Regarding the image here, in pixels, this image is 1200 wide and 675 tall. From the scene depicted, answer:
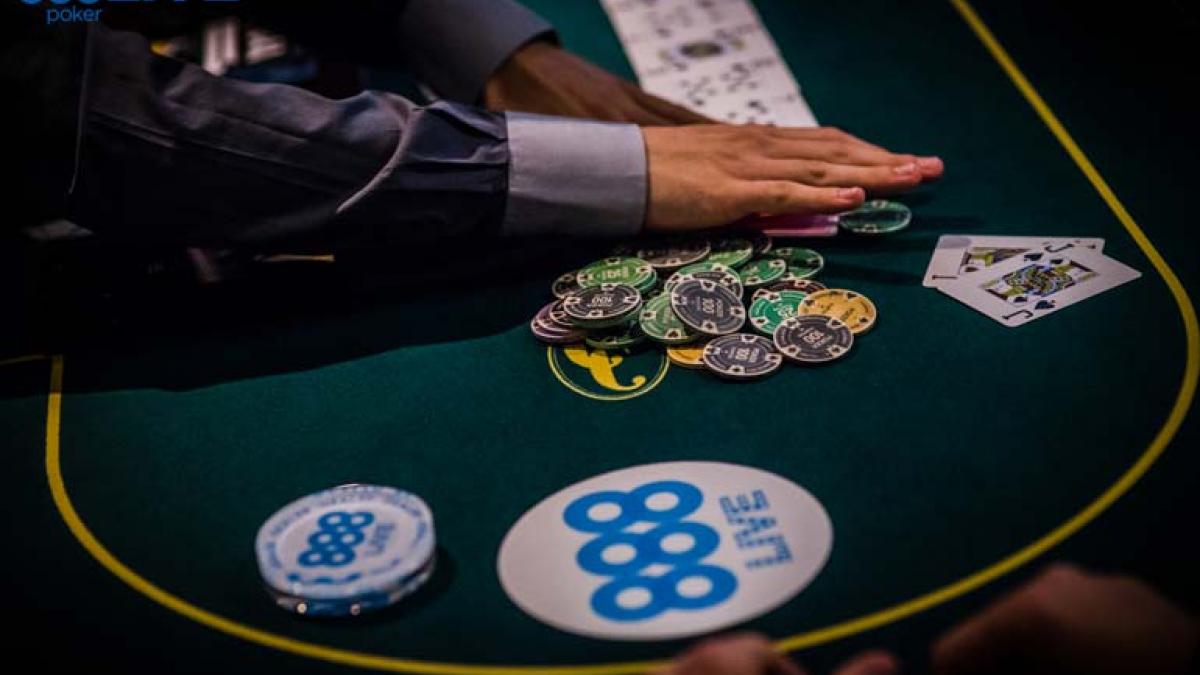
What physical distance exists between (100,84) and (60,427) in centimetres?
60

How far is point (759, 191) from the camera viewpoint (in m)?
2.57

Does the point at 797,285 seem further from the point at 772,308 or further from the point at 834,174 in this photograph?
the point at 834,174

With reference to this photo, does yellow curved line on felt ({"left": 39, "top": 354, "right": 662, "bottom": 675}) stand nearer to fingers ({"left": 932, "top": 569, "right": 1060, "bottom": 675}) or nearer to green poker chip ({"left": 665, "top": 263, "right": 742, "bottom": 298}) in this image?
fingers ({"left": 932, "top": 569, "right": 1060, "bottom": 675})

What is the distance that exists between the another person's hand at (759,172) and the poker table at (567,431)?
116 millimetres

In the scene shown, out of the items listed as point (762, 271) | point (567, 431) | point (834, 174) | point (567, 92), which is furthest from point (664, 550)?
point (567, 92)

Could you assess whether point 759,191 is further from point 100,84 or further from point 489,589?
point 100,84

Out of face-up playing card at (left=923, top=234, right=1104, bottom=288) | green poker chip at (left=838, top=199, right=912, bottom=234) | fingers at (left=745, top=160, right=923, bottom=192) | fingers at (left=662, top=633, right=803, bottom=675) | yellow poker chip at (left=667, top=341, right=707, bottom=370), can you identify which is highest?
fingers at (left=745, top=160, right=923, bottom=192)

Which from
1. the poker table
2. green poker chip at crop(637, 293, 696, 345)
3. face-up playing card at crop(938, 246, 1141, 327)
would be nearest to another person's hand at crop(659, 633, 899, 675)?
the poker table

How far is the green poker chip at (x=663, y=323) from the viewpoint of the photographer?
2355 mm

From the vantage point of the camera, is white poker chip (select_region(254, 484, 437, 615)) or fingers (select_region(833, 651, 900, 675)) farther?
white poker chip (select_region(254, 484, 437, 615))

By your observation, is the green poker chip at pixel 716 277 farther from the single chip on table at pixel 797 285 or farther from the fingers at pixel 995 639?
the fingers at pixel 995 639

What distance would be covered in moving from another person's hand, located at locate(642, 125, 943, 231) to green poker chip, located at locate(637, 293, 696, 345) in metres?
0.22

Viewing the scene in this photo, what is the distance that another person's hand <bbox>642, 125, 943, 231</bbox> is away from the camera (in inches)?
102

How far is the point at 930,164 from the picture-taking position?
8.81 feet
